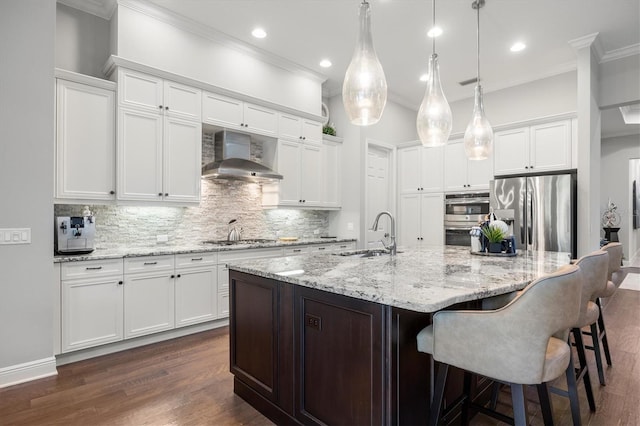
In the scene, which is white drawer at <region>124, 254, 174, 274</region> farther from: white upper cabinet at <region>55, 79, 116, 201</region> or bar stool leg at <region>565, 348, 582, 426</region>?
bar stool leg at <region>565, 348, 582, 426</region>

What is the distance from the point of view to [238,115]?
4215mm

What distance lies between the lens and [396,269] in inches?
85.1

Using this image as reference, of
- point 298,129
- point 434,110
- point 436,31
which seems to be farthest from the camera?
point 298,129

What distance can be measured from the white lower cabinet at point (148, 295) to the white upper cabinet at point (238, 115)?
1.67 m

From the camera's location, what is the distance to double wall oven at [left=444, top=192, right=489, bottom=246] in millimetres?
5168

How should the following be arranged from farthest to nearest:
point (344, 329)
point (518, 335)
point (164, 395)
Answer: point (164, 395) < point (344, 329) < point (518, 335)

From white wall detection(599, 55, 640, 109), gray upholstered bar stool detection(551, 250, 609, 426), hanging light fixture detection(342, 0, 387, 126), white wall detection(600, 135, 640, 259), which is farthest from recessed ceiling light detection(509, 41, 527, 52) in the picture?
white wall detection(600, 135, 640, 259)

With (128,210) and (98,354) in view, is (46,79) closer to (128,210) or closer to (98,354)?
(128,210)

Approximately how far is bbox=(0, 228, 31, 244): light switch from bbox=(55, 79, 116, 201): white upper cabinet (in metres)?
0.52

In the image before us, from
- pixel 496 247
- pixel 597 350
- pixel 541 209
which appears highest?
pixel 541 209

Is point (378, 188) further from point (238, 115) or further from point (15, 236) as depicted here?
point (15, 236)

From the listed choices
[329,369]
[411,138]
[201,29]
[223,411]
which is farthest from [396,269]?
[411,138]

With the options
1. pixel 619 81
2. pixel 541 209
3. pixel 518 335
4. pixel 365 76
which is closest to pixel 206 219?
pixel 365 76

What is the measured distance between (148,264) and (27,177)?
1153 mm
